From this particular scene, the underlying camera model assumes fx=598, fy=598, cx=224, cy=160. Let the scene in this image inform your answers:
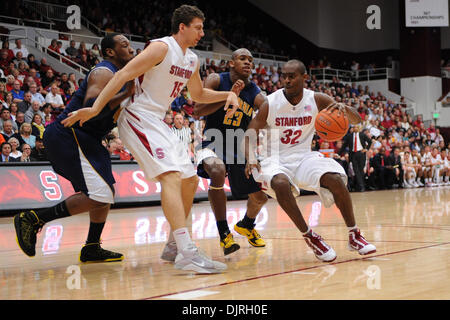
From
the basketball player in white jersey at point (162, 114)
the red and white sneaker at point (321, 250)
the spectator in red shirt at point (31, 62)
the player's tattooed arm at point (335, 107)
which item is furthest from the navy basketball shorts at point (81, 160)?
the spectator in red shirt at point (31, 62)

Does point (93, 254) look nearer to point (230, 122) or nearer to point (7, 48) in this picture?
point (230, 122)

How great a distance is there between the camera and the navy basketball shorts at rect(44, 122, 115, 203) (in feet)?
15.7

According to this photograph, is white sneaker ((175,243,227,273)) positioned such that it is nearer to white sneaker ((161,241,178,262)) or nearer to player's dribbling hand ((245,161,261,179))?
white sneaker ((161,241,178,262))

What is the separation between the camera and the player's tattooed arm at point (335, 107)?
509 centimetres

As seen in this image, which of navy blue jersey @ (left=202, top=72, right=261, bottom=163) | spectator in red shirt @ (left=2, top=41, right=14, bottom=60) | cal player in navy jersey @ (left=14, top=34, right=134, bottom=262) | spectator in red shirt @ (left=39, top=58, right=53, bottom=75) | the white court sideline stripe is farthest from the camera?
spectator in red shirt @ (left=39, top=58, right=53, bottom=75)

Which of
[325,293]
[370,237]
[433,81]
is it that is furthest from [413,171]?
[325,293]

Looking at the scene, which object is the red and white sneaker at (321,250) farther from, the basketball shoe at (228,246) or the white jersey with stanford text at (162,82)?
the white jersey with stanford text at (162,82)

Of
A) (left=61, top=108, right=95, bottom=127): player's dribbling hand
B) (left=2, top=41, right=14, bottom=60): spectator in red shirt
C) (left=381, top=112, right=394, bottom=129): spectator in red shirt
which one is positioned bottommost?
(left=381, top=112, right=394, bottom=129): spectator in red shirt

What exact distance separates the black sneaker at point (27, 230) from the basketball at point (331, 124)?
244 cm

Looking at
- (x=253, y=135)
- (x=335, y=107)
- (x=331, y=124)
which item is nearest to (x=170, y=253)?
(x=253, y=135)

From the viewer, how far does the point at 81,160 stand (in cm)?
484

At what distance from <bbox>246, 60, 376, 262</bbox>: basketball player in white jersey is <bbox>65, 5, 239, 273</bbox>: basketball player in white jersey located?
2.43ft

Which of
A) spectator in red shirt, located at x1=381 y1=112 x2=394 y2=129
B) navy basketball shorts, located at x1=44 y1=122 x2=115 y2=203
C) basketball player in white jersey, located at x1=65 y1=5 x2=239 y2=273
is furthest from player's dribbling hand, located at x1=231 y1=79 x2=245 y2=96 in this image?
spectator in red shirt, located at x1=381 y1=112 x2=394 y2=129

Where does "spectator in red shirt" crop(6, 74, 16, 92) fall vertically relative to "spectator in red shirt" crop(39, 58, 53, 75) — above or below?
below
